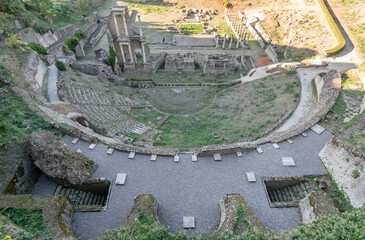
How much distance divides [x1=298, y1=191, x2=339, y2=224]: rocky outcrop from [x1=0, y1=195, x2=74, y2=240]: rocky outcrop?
11732 mm

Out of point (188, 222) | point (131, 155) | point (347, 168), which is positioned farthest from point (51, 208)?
point (347, 168)

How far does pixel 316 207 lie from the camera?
990cm

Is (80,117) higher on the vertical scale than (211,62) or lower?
lower

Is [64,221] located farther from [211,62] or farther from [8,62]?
[211,62]

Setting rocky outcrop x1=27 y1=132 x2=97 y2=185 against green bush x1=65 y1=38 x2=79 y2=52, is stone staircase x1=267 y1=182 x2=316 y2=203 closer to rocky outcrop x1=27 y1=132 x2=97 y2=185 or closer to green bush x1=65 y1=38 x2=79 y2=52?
rocky outcrop x1=27 y1=132 x2=97 y2=185

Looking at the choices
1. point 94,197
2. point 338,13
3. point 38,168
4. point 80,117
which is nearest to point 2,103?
point 80,117

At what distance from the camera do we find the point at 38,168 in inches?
484

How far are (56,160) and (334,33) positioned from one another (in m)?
41.0

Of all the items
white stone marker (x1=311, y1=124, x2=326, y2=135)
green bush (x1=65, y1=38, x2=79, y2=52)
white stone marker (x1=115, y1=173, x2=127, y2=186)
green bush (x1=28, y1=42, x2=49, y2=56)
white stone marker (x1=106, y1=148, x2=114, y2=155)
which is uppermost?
green bush (x1=65, y1=38, x2=79, y2=52)

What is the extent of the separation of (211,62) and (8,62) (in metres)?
26.3

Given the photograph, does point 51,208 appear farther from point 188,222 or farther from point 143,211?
point 188,222

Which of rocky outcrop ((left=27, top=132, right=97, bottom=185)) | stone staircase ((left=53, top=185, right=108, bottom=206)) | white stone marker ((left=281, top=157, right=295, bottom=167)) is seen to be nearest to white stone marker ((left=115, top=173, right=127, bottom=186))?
stone staircase ((left=53, top=185, right=108, bottom=206))

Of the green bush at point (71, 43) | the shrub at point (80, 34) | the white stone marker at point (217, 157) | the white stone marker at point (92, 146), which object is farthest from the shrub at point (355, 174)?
the shrub at point (80, 34)

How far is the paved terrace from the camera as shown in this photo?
10656 millimetres
